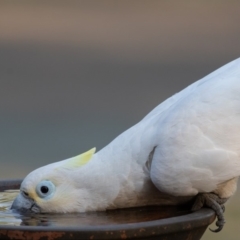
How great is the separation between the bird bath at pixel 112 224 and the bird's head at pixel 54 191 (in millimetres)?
39

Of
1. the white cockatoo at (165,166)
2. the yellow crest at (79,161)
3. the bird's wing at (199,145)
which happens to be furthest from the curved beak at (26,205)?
the bird's wing at (199,145)

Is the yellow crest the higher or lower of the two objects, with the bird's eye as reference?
higher

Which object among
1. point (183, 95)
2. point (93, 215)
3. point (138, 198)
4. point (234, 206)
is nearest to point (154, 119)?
point (183, 95)

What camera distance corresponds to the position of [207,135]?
1.51 m

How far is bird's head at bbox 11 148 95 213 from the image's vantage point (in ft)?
5.16

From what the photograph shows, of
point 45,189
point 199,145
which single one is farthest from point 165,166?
point 45,189

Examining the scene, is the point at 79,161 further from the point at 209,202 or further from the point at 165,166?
the point at 209,202

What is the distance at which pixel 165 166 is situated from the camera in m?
1.49

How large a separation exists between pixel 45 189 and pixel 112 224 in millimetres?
338

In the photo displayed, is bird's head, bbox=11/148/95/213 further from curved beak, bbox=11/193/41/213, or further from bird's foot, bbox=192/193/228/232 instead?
bird's foot, bbox=192/193/228/232

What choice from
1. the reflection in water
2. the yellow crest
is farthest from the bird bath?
the yellow crest

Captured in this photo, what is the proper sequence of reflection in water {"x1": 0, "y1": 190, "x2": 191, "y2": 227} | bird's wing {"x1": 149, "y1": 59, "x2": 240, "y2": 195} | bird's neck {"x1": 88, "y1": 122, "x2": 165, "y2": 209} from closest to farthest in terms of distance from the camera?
reflection in water {"x1": 0, "y1": 190, "x2": 191, "y2": 227} < bird's wing {"x1": 149, "y1": 59, "x2": 240, "y2": 195} < bird's neck {"x1": 88, "y1": 122, "x2": 165, "y2": 209}

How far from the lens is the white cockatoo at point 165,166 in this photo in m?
1.49

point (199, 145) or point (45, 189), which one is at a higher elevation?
point (199, 145)
